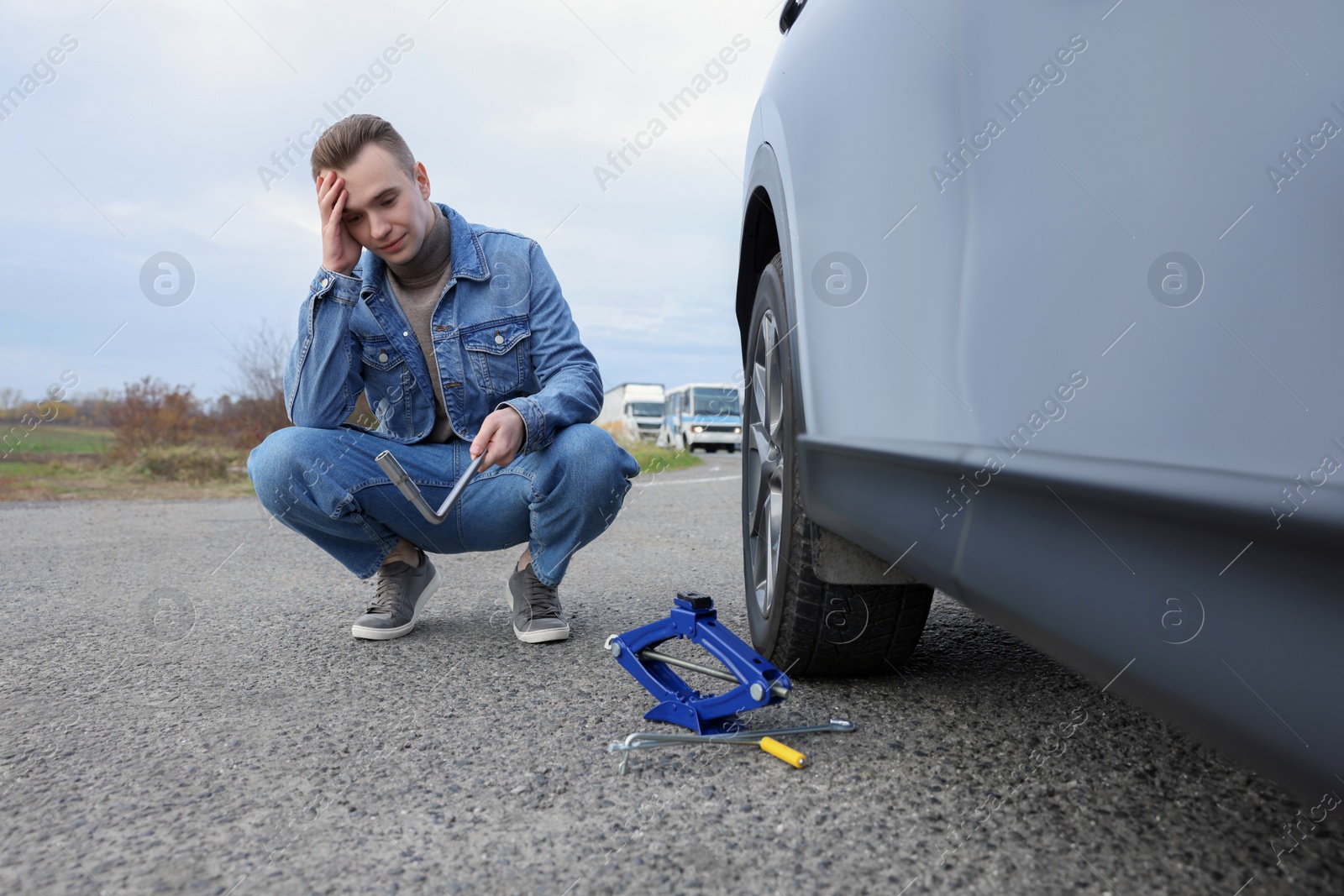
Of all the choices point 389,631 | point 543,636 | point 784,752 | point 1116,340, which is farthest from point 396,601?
point 1116,340

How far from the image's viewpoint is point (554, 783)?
1.35m

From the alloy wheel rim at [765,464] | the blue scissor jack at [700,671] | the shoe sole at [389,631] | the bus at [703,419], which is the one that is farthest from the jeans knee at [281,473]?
the bus at [703,419]

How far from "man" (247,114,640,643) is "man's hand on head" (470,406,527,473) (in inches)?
1.6

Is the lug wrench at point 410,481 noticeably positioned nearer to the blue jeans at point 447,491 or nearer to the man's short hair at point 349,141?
the blue jeans at point 447,491

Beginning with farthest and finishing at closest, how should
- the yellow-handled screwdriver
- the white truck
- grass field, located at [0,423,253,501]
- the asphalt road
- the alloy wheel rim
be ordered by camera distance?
the white truck < grass field, located at [0,423,253,501] < the alloy wheel rim < the yellow-handled screwdriver < the asphalt road

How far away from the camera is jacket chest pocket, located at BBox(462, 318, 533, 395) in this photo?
2.38m

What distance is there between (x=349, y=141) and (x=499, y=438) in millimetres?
868

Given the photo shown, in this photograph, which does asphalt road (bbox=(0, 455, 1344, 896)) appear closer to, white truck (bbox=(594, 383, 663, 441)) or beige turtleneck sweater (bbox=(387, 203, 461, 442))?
beige turtleneck sweater (bbox=(387, 203, 461, 442))

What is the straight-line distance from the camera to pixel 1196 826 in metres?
1.17

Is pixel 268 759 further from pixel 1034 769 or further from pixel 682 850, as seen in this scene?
pixel 1034 769

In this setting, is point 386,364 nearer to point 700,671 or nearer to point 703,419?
point 700,671

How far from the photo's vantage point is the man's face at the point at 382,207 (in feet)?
7.22

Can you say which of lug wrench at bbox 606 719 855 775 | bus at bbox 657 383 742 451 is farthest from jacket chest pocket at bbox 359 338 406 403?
bus at bbox 657 383 742 451

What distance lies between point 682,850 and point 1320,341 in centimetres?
91
